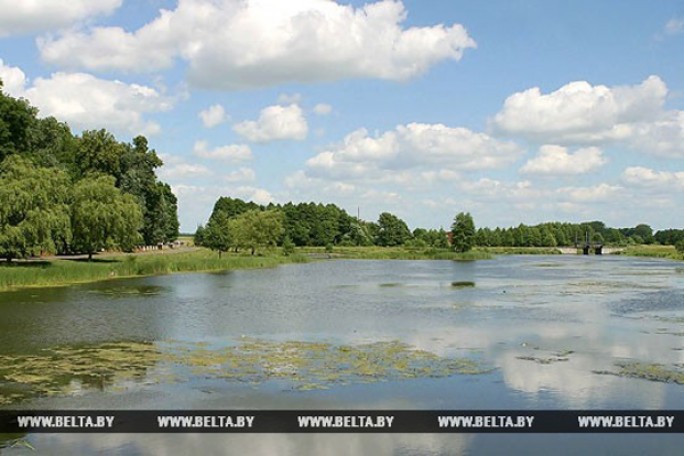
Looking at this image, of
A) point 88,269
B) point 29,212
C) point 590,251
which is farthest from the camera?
point 590,251

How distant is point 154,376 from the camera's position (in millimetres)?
19250

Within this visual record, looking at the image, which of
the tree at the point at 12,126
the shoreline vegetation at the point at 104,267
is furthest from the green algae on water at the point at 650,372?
the tree at the point at 12,126

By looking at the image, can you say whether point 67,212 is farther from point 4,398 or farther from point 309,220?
point 309,220

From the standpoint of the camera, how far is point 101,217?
6041cm

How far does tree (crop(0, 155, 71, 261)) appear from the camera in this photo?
161ft

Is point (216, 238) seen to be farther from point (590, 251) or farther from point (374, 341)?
point (590, 251)

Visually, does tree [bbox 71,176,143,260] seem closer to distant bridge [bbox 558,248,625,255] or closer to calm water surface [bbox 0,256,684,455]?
calm water surface [bbox 0,256,684,455]

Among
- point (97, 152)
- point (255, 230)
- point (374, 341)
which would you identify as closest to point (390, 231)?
point (255, 230)

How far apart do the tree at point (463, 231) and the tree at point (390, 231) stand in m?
45.3

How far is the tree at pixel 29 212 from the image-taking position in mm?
48938

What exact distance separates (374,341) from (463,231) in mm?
105787

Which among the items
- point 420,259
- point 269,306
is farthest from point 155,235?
point 269,306

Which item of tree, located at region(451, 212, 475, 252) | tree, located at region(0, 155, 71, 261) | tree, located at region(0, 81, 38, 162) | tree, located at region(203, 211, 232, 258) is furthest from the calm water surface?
tree, located at region(451, 212, 475, 252)

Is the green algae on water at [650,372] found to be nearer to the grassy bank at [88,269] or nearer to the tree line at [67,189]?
the grassy bank at [88,269]
